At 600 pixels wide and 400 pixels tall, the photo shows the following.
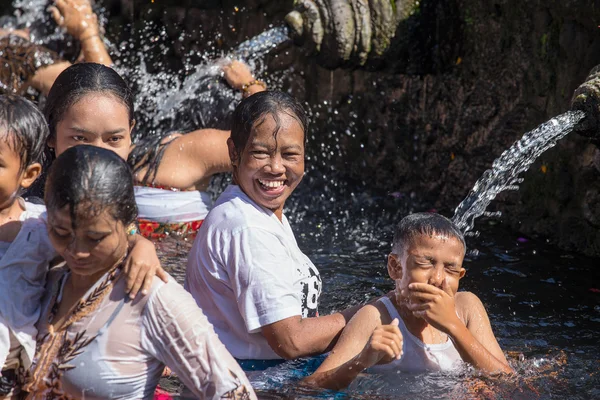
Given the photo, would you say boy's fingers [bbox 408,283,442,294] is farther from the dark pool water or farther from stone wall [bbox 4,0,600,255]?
stone wall [bbox 4,0,600,255]

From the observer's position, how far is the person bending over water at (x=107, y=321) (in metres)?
2.12

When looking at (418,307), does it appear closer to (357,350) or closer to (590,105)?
(357,350)

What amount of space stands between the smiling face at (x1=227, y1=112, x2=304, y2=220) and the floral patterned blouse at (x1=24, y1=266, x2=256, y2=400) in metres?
0.87

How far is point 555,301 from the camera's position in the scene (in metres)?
4.53

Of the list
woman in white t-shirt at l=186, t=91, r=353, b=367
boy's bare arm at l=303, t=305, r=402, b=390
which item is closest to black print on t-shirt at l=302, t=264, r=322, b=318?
woman in white t-shirt at l=186, t=91, r=353, b=367

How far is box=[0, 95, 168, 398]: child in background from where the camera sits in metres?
2.20

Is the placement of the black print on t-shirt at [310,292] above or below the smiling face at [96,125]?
below

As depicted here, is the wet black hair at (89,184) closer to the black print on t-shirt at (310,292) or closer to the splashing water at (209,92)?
the black print on t-shirt at (310,292)

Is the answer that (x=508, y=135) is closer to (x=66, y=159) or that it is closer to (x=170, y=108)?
(x=170, y=108)

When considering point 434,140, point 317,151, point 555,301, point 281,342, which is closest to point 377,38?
point 434,140

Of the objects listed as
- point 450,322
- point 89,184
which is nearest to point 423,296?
point 450,322

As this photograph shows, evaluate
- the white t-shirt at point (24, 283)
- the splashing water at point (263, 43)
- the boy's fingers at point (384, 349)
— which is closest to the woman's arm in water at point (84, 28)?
the splashing water at point (263, 43)

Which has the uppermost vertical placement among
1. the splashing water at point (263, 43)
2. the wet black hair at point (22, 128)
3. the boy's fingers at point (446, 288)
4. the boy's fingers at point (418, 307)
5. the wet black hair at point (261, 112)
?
the splashing water at point (263, 43)

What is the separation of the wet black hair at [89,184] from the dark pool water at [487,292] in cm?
106
